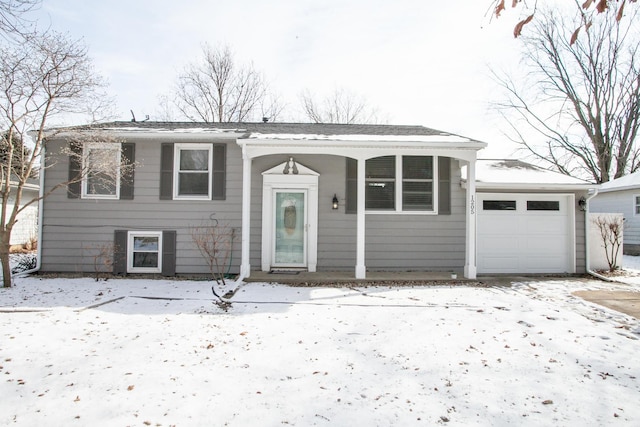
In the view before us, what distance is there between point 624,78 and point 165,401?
82.1 feet

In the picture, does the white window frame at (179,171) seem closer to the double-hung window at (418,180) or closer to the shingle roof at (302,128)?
the shingle roof at (302,128)

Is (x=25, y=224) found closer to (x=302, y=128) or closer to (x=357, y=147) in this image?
(x=302, y=128)

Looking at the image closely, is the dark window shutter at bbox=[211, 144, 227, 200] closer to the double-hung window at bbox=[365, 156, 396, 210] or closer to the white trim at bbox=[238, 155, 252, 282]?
the white trim at bbox=[238, 155, 252, 282]

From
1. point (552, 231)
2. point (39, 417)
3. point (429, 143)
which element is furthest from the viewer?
point (552, 231)

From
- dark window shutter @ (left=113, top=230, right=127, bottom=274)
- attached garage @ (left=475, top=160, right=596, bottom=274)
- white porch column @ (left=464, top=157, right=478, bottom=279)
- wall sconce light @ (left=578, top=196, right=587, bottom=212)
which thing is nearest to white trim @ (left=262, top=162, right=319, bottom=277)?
dark window shutter @ (left=113, top=230, right=127, bottom=274)

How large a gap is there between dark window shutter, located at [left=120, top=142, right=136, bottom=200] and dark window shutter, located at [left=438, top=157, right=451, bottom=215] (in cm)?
680

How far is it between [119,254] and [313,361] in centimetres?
617

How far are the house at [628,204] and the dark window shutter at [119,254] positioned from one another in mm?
15492

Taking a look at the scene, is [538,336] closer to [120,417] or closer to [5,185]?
[120,417]

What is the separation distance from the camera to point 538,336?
14.5 feet

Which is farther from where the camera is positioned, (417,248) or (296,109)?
A: (296,109)

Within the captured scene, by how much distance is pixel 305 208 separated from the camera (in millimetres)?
8500

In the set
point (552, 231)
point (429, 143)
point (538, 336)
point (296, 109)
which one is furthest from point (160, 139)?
point (296, 109)

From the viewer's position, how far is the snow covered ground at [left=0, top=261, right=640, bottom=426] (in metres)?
2.70
